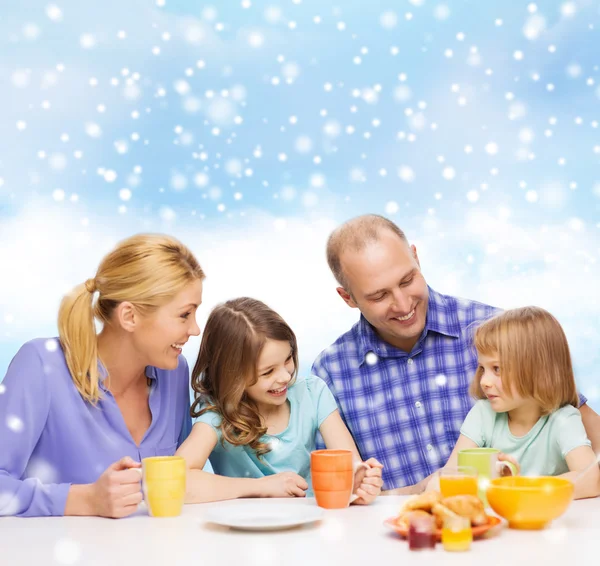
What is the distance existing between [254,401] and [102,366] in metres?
0.41

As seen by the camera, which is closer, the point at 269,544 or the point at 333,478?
the point at 269,544

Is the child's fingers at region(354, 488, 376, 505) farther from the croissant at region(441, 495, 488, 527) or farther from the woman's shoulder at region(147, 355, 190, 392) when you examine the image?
the woman's shoulder at region(147, 355, 190, 392)

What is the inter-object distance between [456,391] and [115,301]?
100 centimetres

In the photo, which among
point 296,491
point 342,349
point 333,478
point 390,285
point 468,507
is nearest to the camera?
point 468,507

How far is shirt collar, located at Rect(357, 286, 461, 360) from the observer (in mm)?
2074

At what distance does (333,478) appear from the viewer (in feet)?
4.29

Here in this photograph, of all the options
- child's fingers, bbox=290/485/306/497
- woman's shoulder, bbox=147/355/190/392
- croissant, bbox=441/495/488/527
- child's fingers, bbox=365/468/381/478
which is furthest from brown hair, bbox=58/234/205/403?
croissant, bbox=441/495/488/527

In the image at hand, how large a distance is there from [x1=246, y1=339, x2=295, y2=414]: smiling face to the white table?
566 mm

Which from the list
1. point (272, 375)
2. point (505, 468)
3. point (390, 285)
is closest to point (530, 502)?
point (505, 468)

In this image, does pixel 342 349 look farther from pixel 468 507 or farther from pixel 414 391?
pixel 468 507

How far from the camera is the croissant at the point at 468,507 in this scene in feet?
3.35

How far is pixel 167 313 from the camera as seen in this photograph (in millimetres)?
1668

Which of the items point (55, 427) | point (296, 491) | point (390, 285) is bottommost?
point (296, 491)

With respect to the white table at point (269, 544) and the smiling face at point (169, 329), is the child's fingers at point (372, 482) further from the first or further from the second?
the smiling face at point (169, 329)
